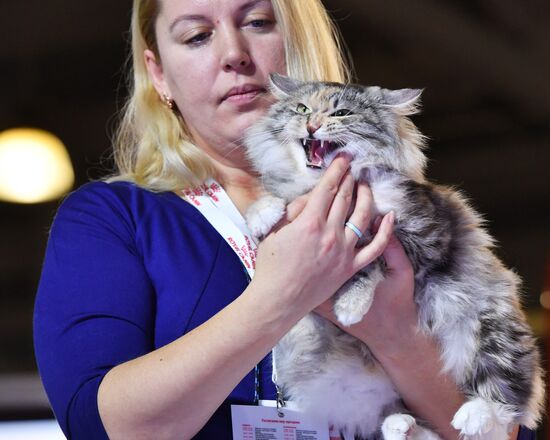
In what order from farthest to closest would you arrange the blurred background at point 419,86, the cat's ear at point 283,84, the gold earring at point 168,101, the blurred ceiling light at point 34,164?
the blurred ceiling light at point 34,164, the blurred background at point 419,86, the gold earring at point 168,101, the cat's ear at point 283,84

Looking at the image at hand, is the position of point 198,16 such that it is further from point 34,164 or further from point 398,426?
point 34,164

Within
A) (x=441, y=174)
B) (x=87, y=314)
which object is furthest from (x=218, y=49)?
(x=441, y=174)

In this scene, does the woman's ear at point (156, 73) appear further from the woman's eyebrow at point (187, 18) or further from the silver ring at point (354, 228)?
the silver ring at point (354, 228)

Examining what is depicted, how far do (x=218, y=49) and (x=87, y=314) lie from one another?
617mm

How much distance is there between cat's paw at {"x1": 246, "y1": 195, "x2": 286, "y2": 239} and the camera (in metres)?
1.50

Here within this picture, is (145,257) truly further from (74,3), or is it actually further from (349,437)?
(74,3)

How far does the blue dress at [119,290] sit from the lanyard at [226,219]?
0.05 feet

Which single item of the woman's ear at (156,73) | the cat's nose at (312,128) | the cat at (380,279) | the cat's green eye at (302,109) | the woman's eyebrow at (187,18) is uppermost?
the woman's eyebrow at (187,18)

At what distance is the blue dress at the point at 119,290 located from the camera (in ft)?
4.72

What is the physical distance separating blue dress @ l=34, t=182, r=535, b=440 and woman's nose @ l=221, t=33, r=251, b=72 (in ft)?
0.98

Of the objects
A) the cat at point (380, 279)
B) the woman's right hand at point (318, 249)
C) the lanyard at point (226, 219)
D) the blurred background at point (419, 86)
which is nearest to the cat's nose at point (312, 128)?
the cat at point (380, 279)

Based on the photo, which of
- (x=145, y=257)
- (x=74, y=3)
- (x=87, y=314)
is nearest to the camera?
(x=87, y=314)

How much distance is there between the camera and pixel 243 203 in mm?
1832

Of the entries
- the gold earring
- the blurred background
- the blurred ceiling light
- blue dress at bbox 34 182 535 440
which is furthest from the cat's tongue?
the blurred ceiling light
